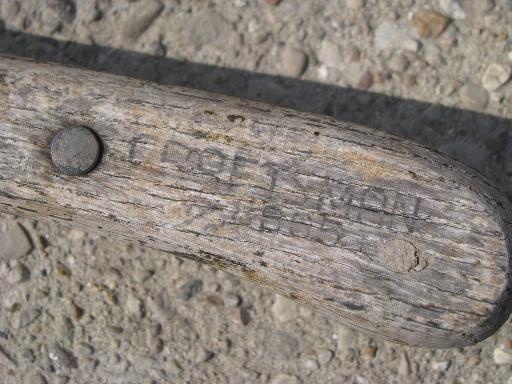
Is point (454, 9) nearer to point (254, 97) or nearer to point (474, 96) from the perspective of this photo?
point (474, 96)

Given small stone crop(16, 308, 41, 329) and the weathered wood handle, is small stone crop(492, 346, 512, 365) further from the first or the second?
small stone crop(16, 308, 41, 329)

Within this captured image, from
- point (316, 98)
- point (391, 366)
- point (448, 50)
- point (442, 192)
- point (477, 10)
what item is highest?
point (477, 10)

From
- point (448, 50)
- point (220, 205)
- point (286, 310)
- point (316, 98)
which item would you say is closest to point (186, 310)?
point (286, 310)

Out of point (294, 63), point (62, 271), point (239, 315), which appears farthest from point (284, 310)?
point (294, 63)

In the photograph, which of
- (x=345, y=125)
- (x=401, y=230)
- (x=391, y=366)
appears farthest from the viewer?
(x=391, y=366)

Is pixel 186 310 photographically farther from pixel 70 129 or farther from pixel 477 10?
pixel 477 10

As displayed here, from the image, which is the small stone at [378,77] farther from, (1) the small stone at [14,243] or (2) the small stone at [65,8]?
(1) the small stone at [14,243]
